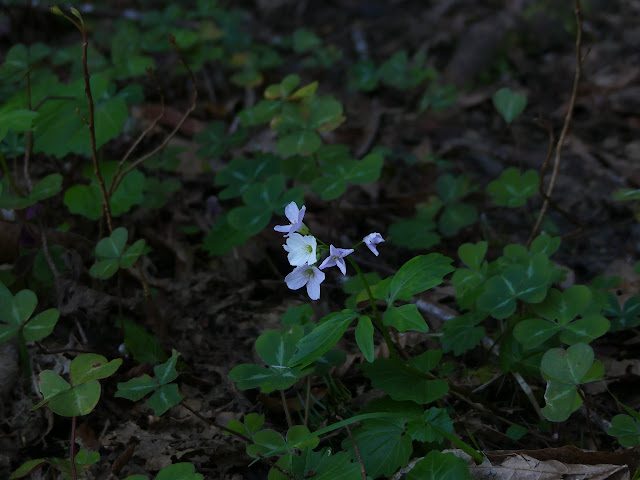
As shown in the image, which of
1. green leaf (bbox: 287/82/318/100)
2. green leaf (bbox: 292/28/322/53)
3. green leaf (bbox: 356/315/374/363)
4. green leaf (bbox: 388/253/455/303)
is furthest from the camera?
green leaf (bbox: 292/28/322/53)

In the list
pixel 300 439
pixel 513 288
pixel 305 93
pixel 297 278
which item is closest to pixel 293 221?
pixel 297 278

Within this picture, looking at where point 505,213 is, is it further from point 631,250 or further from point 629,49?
point 629,49

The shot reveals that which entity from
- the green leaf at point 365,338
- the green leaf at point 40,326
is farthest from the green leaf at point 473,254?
the green leaf at point 40,326

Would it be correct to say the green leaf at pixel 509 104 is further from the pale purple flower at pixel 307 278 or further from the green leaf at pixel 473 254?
the pale purple flower at pixel 307 278

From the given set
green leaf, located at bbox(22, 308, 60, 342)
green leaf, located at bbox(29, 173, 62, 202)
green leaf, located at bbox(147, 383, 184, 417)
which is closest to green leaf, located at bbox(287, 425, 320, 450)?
green leaf, located at bbox(147, 383, 184, 417)

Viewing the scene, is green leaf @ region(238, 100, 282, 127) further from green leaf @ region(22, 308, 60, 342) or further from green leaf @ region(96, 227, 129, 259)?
green leaf @ region(22, 308, 60, 342)

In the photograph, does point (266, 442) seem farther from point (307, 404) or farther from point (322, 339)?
point (322, 339)
